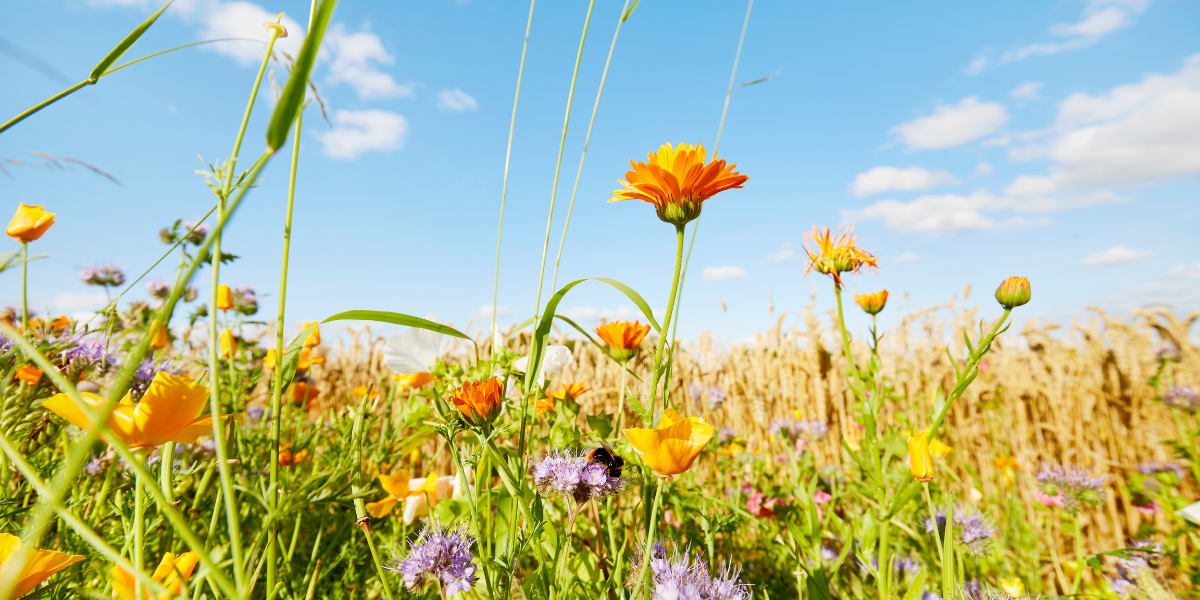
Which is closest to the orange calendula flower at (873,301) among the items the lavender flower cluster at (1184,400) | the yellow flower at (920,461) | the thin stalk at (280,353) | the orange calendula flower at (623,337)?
the yellow flower at (920,461)

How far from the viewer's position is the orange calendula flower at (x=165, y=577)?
0.55 m

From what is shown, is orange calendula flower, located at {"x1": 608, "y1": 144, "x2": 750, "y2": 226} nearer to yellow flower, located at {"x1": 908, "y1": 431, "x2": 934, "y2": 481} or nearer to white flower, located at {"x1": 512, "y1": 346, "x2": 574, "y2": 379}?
white flower, located at {"x1": 512, "y1": 346, "x2": 574, "y2": 379}

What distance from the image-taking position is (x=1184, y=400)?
2.31 metres

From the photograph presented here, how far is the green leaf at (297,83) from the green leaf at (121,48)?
0.31 metres

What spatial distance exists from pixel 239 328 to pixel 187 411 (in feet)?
4.13

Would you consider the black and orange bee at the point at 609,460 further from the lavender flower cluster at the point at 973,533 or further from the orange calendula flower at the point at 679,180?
the lavender flower cluster at the point at 973,533

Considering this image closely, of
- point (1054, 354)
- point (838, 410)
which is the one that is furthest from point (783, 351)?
point (1054, 354)

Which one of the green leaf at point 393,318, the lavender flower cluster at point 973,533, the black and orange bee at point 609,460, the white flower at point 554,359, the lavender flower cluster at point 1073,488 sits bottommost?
the lavender flower cluster at point 973,533

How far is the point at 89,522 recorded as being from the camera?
0.98 meters

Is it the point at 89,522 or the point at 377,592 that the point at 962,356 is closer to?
the point at 377,592

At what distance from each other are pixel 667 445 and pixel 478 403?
0.82ft

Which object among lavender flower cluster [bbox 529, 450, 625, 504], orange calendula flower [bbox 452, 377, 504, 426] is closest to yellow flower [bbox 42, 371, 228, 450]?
orange calendula flower [bbox 452, 377, 504, 426]

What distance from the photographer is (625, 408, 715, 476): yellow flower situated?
636 millimetres

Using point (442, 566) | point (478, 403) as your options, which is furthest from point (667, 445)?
point (442, 566)
